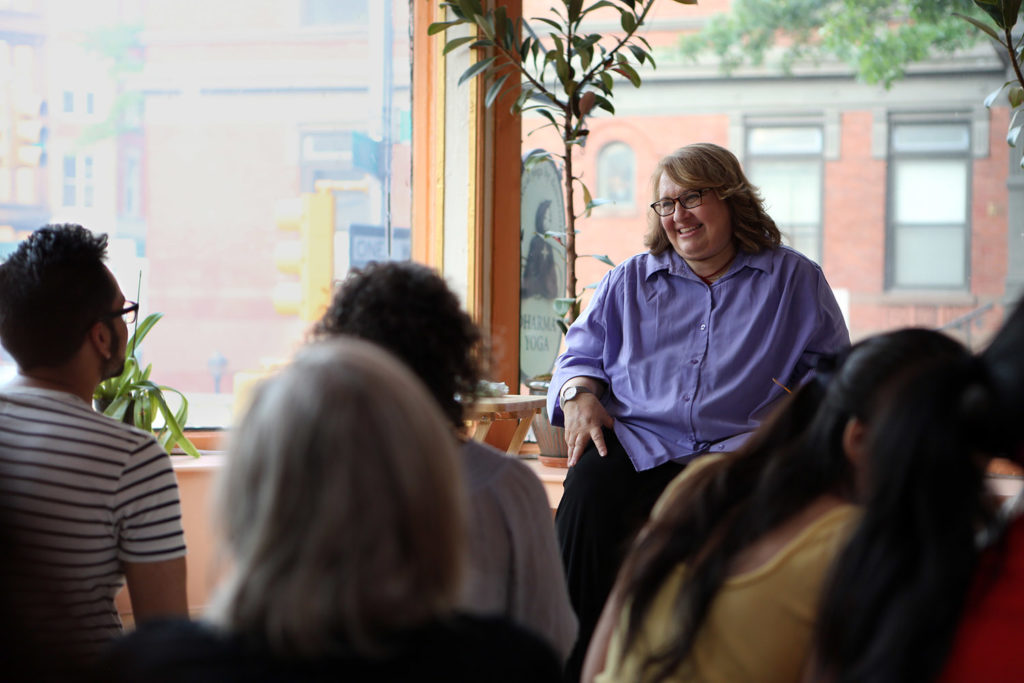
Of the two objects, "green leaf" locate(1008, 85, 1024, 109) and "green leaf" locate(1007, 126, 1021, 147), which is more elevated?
"green leaf" locate(1008, 85, 1024, 109)

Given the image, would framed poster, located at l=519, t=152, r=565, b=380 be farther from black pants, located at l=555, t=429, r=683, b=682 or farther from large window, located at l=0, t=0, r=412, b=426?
black pants, located at l=555, t=429, r=683, b=682

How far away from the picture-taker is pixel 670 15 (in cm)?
588

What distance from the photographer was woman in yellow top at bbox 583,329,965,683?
39.9 inches

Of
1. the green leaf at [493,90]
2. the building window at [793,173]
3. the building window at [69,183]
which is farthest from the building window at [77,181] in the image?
the building window at [793,173]

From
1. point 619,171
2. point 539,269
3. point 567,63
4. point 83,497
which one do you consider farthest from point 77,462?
point 619,171

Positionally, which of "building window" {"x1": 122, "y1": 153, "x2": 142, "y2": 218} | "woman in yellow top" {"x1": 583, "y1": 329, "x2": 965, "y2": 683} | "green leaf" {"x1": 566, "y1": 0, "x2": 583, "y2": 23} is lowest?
"woman in yellow top" {"x1": 583, "y1": 329, "x2": 965, "y2": 683}

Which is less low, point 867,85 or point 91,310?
point 867,85

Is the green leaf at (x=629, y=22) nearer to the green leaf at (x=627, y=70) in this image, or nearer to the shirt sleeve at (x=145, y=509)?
the green leaf at (x=627, y=70)

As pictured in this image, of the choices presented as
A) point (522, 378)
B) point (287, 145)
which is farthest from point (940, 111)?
point (287, 145)

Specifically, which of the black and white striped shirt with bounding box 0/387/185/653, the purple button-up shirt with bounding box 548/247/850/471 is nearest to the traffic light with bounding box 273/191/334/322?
the purple button-up shirt with bounding box 548/247/850/471

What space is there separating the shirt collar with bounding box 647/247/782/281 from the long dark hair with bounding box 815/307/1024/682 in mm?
1587

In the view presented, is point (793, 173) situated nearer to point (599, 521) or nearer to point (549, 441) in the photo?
point (549, 441)

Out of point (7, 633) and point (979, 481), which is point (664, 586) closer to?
point (979, 481)

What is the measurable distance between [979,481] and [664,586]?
34 centimetres
